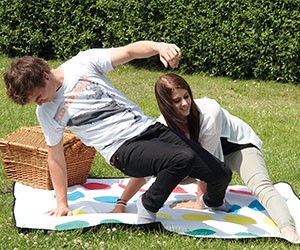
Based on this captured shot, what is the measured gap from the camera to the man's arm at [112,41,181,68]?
141 inches

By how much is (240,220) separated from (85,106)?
1.27 m

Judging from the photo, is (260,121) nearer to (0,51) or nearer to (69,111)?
(69,111)

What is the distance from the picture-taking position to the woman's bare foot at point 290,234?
392cm

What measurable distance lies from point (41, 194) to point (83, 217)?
0.79 m

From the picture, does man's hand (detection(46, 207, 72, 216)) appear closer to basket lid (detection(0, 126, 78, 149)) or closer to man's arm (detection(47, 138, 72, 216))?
man's arm (detection(47, 138, 72, 216))

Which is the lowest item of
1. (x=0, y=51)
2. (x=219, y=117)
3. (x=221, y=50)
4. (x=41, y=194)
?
(x=0, y=51)

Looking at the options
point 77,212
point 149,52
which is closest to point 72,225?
point 77,212

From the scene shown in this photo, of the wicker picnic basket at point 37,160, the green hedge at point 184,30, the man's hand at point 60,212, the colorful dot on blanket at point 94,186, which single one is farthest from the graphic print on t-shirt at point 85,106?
the green hedge at point 184,30

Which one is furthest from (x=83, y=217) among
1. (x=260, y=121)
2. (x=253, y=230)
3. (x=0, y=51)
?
(x=0, y=51)

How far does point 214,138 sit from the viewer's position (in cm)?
428

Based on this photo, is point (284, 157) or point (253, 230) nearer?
point (253, 230)

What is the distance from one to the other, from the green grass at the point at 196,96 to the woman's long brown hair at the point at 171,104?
0.72 metres

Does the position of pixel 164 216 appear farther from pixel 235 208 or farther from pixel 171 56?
pixel 171 56

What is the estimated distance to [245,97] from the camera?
8.61 meters
